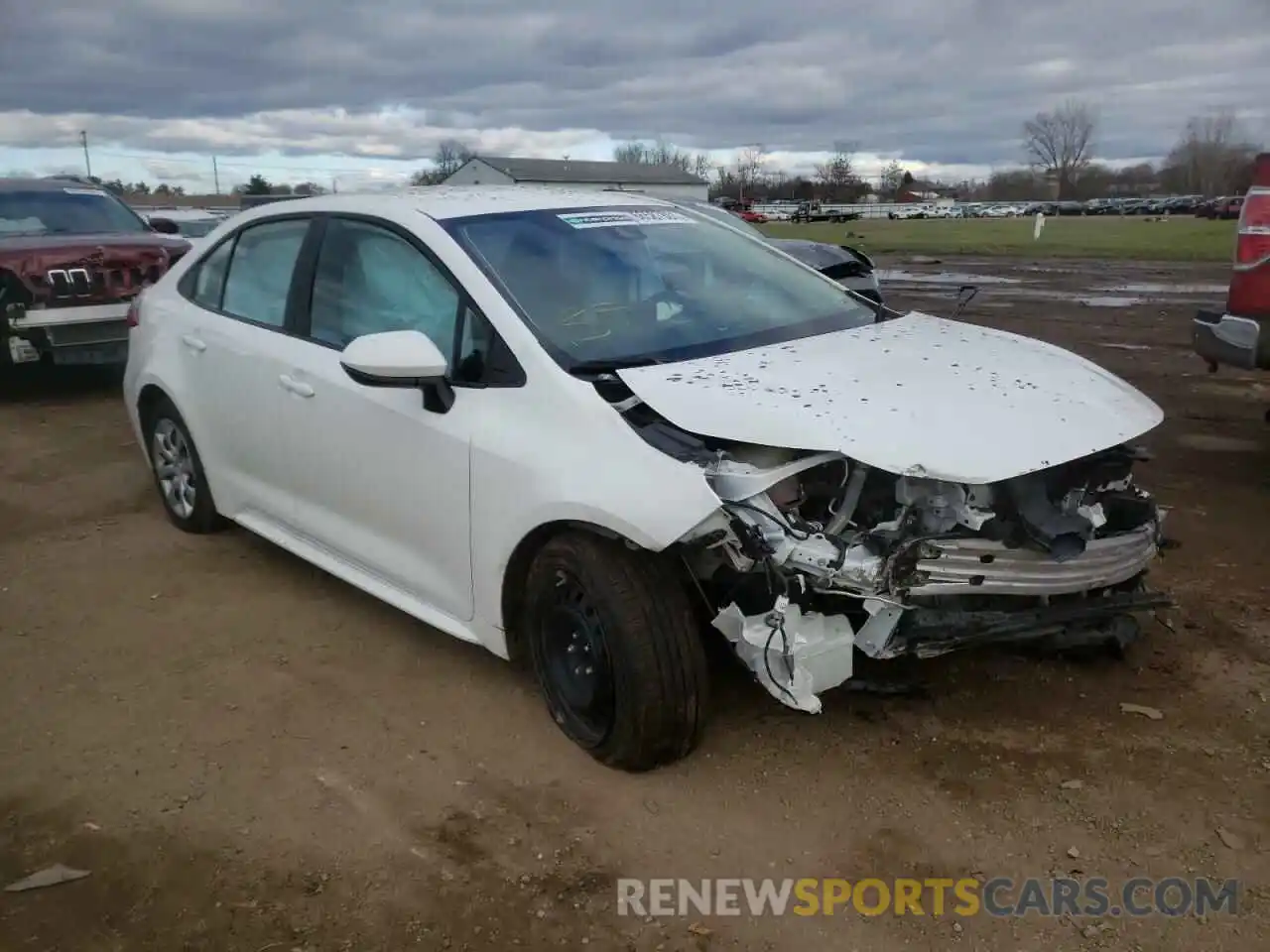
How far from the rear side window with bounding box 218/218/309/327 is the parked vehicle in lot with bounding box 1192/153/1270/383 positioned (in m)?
4.59

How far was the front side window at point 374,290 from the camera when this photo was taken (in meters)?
3.77

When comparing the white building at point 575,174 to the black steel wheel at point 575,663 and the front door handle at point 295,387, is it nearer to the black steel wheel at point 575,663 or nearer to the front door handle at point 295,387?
the front door handle at point 295,387

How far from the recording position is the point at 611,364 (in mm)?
3471

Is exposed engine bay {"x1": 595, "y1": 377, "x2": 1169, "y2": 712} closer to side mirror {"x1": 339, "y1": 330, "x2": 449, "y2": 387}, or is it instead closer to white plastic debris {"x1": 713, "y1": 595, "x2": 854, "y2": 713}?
white plastic debris {"x1": 713, "y1": 595, "x2": 854, "y2": 713}

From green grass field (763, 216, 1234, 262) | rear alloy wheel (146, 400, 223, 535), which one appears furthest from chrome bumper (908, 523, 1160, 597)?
green grass field (763, 216, 1234, 262)

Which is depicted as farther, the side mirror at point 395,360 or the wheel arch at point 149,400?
the wheel arch at point 149,400

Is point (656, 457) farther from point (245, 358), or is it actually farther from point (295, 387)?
point (245, 358)

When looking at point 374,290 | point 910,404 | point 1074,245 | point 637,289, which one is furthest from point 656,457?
point 1074,245

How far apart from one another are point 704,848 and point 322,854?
3.49 feet

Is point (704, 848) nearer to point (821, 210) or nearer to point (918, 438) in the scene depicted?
point (918, 438)

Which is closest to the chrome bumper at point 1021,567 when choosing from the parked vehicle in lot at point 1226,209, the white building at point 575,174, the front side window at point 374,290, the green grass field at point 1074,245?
the front side window at point 374,290

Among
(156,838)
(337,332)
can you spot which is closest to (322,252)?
(337,332)

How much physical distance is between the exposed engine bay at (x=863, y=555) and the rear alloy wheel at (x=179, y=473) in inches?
109

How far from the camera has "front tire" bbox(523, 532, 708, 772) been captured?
10.2ft
